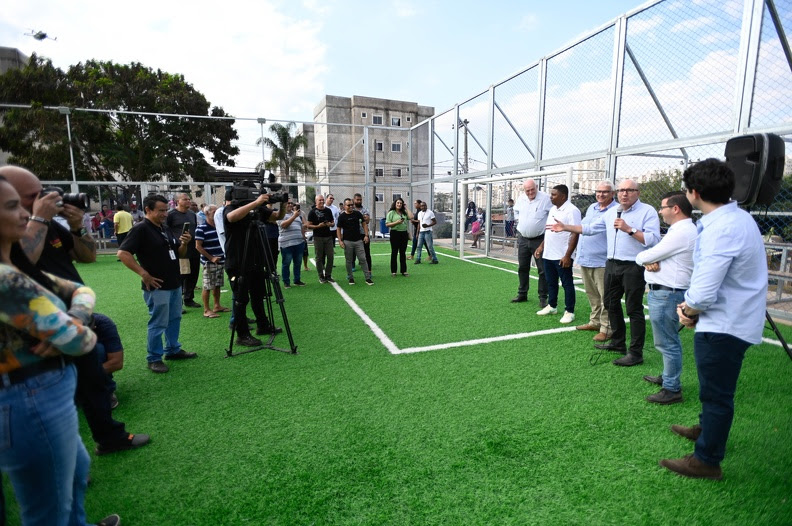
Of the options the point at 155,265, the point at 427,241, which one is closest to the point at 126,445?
the point at 155,265

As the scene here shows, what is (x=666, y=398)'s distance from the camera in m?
3.33

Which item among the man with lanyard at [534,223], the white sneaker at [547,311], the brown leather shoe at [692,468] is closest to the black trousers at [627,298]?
the white sneaker at [547,311]

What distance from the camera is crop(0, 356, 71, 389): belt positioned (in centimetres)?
129

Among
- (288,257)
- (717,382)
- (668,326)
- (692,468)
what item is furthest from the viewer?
(288,257)

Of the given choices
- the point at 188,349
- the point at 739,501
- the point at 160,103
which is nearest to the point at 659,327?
the point at 739,501

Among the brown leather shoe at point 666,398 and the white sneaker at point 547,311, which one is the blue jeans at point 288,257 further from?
the brown leather shoe at point 666,398

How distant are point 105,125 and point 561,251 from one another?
2448cm

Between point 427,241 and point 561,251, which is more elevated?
point 561,251

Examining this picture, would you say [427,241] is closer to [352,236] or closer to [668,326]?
[352,236]

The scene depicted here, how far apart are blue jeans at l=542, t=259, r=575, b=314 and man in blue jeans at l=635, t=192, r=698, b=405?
7.25 ft

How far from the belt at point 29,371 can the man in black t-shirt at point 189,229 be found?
4.56 meters

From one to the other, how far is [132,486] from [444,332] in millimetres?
3609

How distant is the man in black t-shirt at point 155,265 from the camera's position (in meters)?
3.90

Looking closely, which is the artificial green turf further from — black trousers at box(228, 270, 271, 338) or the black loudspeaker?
the black loudspeaker
